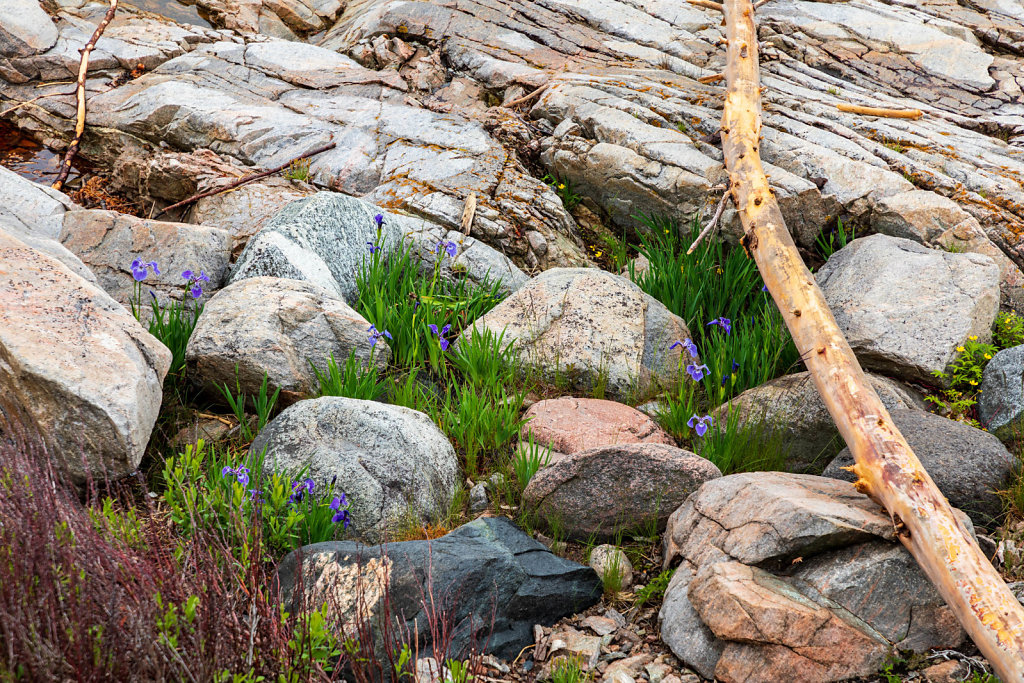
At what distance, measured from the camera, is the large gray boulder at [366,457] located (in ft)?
10.9

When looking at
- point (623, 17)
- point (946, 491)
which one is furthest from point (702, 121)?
point (946, 491)

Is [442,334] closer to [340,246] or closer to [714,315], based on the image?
[340,246]

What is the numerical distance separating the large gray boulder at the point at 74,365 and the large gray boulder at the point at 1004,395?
4.54m

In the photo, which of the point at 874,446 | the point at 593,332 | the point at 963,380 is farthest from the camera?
the point at 593,332

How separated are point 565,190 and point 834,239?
92.9 inches

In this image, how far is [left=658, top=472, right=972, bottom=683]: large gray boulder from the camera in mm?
2615

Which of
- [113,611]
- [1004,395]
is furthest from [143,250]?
[1004,395]

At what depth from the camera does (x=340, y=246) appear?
205 inches

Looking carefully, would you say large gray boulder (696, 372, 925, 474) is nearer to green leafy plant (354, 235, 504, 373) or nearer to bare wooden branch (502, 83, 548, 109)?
green leafy plant (354, 235, 504, 373)

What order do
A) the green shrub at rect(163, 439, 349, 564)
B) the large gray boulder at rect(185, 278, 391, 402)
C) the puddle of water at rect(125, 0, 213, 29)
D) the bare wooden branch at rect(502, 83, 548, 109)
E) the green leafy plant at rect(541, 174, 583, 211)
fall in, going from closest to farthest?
the green shrub at rect(163, 439, 349, 564)
the large gray boulder at rect(185, 278, 391, 402)
the green leafy plant at rect(541, 174, 583, 211)
the bare wooden branch at rect(502, 83, 548, 109)
the puddle of water at rect(125, 0, 213, 29)

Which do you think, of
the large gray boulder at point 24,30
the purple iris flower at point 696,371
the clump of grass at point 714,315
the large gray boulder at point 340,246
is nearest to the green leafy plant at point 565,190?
the clump of grass at point 714,315

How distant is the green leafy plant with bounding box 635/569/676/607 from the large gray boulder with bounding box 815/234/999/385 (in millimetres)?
2299

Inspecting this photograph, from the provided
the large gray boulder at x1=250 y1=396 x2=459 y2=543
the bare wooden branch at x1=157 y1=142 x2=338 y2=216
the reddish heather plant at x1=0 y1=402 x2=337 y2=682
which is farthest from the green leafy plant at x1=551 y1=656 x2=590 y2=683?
the bare wooden branch at x1=157 y1=142 x2=338 y2=216

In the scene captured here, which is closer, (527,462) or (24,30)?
(527,462)
